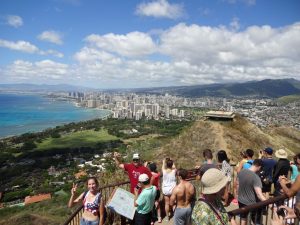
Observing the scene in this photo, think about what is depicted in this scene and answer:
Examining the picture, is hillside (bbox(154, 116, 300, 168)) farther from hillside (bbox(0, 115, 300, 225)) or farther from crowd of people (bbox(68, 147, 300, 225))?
crowd of people (bbox(68, 147, 300, 225))

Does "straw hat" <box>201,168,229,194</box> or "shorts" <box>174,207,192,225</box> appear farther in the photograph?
"shorts" <box>174,207,192,225</box>

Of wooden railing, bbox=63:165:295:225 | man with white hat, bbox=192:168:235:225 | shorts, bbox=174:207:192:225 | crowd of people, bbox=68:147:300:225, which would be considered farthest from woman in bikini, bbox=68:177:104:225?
man with white hat, bbox=192:168:235:225

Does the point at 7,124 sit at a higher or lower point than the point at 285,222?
lower

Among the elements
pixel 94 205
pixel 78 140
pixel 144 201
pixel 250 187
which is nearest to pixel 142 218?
pixel 144 201

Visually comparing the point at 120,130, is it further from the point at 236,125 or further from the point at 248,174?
the point at 248,174

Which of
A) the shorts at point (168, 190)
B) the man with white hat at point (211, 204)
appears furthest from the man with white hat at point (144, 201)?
the man with white hat at point (211, 204)

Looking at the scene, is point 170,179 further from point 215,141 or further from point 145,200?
point 215,141

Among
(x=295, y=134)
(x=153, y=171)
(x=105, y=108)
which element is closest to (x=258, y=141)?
(x=295, y=134)
